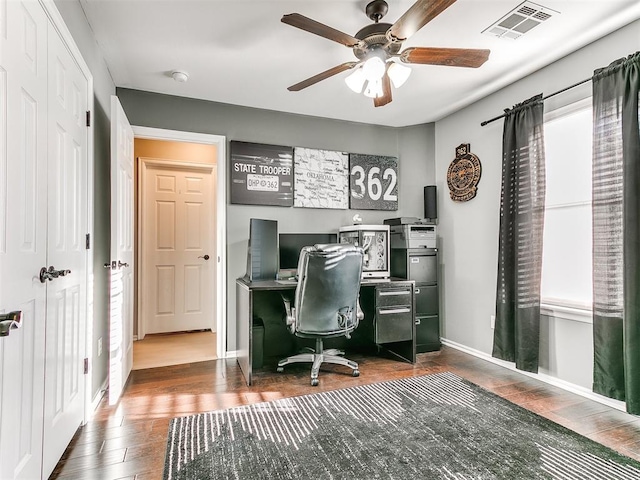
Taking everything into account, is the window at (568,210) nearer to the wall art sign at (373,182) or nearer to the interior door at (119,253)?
the wall art sign at (373,182)

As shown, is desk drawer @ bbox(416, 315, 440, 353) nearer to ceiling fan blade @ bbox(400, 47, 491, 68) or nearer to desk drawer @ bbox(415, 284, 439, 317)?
desk drawer @ bbox(415, 284, 439, 317)

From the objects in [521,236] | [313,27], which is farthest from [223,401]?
[521,236]

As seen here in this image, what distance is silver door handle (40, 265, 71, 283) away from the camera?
1.42 metres

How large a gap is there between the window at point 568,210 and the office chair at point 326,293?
155 centimetres

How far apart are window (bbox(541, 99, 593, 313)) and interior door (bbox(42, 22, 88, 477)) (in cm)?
323

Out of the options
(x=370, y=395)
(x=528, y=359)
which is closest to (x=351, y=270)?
(x=370, y=395)

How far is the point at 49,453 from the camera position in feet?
4.93

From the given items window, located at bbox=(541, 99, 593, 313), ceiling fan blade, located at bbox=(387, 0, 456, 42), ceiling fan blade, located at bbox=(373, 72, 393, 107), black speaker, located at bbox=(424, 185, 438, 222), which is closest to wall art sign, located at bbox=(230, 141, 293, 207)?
ceiling fan blade, located at bbox=(373, 72, 393, 107)

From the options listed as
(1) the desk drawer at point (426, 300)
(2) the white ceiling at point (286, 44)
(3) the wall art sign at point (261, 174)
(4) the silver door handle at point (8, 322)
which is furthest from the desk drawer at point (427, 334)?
(4) the silver door handle at point (8, 322)

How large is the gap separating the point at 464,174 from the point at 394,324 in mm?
1714

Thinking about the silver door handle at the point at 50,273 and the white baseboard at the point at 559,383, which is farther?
the white baseboard at the point at 559,383

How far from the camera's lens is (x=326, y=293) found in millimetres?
2531

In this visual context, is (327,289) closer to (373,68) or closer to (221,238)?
(221,238)

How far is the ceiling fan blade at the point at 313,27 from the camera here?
64.2 inches
